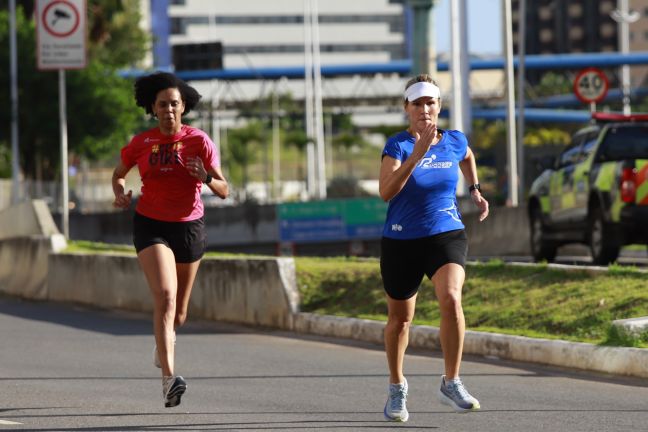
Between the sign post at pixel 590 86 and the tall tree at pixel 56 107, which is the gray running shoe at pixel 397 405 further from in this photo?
the tall tree at pixel 56 107

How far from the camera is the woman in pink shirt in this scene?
9477 millimetres

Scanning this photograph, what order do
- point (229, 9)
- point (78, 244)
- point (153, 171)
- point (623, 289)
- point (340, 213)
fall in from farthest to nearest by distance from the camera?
point (229, 9) < point (340, 213) < point (78, 244) < point (623, 289) < point (153, 171)

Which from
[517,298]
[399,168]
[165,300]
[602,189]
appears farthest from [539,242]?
[399,168]

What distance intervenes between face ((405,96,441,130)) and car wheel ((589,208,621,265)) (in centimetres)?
1177

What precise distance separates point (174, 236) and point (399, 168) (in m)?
1.76

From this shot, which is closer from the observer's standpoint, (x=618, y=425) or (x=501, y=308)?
(x=618, y=425)

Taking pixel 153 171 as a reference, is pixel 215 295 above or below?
below

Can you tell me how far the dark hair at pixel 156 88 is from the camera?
9.66 metres

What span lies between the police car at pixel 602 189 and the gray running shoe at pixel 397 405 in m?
10.9

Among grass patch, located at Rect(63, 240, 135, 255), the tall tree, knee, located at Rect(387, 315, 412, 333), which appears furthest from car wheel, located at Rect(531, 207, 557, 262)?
the tall tree

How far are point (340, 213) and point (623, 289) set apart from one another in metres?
18.8

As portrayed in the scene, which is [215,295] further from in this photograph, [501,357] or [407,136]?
[407,136]

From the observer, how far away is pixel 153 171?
9.56 m

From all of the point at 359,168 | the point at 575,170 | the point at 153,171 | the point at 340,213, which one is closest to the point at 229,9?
the point at 359,168
